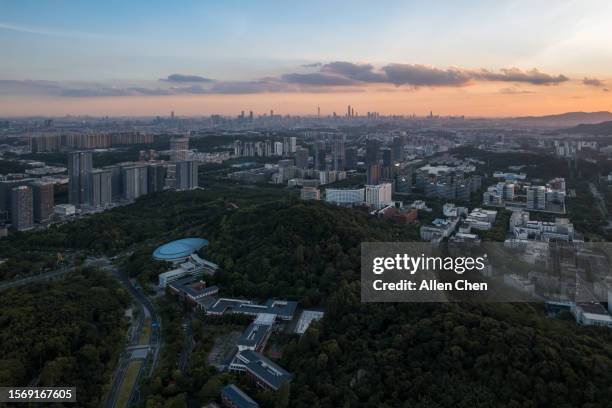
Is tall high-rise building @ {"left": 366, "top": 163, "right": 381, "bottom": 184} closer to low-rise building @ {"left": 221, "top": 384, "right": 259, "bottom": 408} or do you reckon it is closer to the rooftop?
the rooftop

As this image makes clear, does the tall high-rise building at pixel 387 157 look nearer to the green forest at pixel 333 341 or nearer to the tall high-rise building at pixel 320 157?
the tall high-rise building at pixel 320 157

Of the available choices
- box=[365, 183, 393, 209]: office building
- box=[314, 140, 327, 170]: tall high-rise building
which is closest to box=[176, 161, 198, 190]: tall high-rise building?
box=[365, 183, 393, 209]: office building

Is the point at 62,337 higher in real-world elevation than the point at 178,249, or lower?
lower

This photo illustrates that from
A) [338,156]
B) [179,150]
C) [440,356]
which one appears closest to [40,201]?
[179,150]

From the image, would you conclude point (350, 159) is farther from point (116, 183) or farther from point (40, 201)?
point (40, 201)

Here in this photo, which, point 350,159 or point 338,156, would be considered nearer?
point 338,156

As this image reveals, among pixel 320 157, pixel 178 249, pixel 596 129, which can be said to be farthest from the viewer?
pixel 596 129
